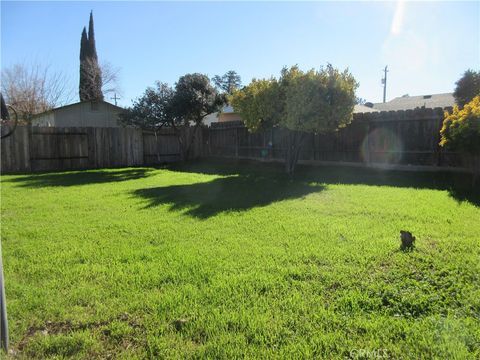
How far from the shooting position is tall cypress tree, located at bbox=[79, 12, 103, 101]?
3228 centimetres

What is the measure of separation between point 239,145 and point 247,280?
1302 cm

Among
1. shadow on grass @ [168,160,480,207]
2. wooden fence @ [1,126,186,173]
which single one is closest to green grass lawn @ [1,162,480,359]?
shadow on grass @ [168,160,480,207]

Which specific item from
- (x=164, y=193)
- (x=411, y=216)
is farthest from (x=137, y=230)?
(x=411, y=216)

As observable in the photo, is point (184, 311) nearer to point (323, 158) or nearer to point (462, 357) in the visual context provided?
point (462, 357)

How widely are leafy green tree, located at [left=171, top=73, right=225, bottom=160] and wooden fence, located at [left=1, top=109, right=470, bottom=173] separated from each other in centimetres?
107

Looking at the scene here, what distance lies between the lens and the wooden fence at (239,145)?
404 inches

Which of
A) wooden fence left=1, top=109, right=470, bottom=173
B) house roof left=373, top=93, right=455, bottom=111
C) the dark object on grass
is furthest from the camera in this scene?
house roof left=373, top=93, right=455, bottom=111

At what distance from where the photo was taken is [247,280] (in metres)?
3.35

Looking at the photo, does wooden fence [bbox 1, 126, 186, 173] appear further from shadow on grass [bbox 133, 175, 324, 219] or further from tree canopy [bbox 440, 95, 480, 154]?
tree canopy [bbox 440, 95, 480, 154]

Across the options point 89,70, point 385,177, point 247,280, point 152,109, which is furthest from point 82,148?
point 89,70

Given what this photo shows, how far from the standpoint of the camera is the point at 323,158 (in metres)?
12.7

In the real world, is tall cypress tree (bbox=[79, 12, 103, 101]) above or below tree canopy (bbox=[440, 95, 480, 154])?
above

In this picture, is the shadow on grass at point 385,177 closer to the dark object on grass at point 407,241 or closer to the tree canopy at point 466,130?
the tree canopy at point 466,130

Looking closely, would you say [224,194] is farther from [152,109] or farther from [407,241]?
[152,109]
